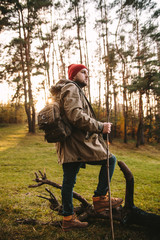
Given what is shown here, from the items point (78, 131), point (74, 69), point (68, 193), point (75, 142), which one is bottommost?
point (68, 193)

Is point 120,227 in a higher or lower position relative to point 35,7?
lower

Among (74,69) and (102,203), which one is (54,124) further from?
(102,203)

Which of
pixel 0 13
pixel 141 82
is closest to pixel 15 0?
pixel 0 13

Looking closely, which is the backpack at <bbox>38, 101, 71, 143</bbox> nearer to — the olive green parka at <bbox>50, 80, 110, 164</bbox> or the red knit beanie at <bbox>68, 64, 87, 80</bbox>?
the olive green parka at <bbox>50, 80, 110, 164</bbox>

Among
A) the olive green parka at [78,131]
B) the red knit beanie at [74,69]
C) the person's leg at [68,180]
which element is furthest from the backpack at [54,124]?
the red knit beanie at [74,69]

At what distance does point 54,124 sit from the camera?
5.80ft

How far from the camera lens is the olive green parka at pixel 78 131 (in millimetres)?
1776

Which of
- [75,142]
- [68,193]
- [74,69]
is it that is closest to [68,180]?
[68,193]

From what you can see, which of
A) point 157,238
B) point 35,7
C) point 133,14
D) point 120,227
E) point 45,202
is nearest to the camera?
point 157,238

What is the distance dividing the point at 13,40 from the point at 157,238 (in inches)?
728

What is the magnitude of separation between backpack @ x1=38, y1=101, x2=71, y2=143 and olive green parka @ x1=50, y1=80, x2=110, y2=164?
87 millimetres

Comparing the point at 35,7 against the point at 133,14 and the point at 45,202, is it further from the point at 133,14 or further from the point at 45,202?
the point at 45,202

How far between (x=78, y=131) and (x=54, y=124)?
1.03 feet

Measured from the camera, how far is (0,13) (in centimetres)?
1590
